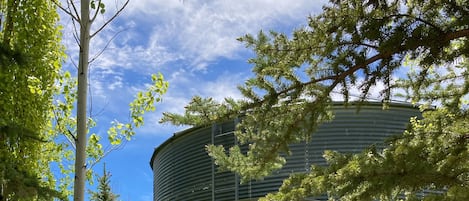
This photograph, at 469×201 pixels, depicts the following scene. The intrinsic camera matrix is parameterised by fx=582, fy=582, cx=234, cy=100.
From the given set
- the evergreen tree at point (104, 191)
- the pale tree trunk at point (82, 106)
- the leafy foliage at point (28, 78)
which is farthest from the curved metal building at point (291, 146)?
the pale tree trunk at point (82, 106)

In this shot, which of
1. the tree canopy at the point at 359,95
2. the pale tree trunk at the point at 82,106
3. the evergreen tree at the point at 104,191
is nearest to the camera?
the pale tree trunk at the point at 82,106

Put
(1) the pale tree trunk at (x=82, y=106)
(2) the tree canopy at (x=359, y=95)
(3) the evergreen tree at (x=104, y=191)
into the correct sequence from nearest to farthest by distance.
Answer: (1) the pale tree trunk at (x=82, y=106), (2) the tree canopy at (x=359, y=95), (3) the evergreen tree at (x=104, y=191)

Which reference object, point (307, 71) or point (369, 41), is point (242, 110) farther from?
point (369, 41)

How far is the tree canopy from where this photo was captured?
183 inches

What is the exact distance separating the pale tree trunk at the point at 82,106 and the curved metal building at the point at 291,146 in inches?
291

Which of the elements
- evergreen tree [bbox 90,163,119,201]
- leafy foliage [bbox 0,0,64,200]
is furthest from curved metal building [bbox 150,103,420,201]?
leafy foliage [bbox 0,0,64,200]

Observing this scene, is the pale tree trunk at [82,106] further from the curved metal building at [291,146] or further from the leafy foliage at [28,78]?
the curved metal building at [291,146]

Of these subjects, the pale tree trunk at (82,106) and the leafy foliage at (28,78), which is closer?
the pale tree trunk at (82,106)

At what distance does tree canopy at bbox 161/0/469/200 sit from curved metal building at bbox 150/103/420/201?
534cm

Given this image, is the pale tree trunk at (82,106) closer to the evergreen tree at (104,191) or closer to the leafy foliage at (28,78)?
the leafy foliage at (28,78)

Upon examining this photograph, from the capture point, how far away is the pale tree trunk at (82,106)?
3.96 meters

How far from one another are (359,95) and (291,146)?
6.67 metres

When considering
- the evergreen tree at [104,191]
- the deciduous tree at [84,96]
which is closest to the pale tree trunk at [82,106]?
the deciduous tree at [84,96]

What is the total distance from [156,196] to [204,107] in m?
10.6
